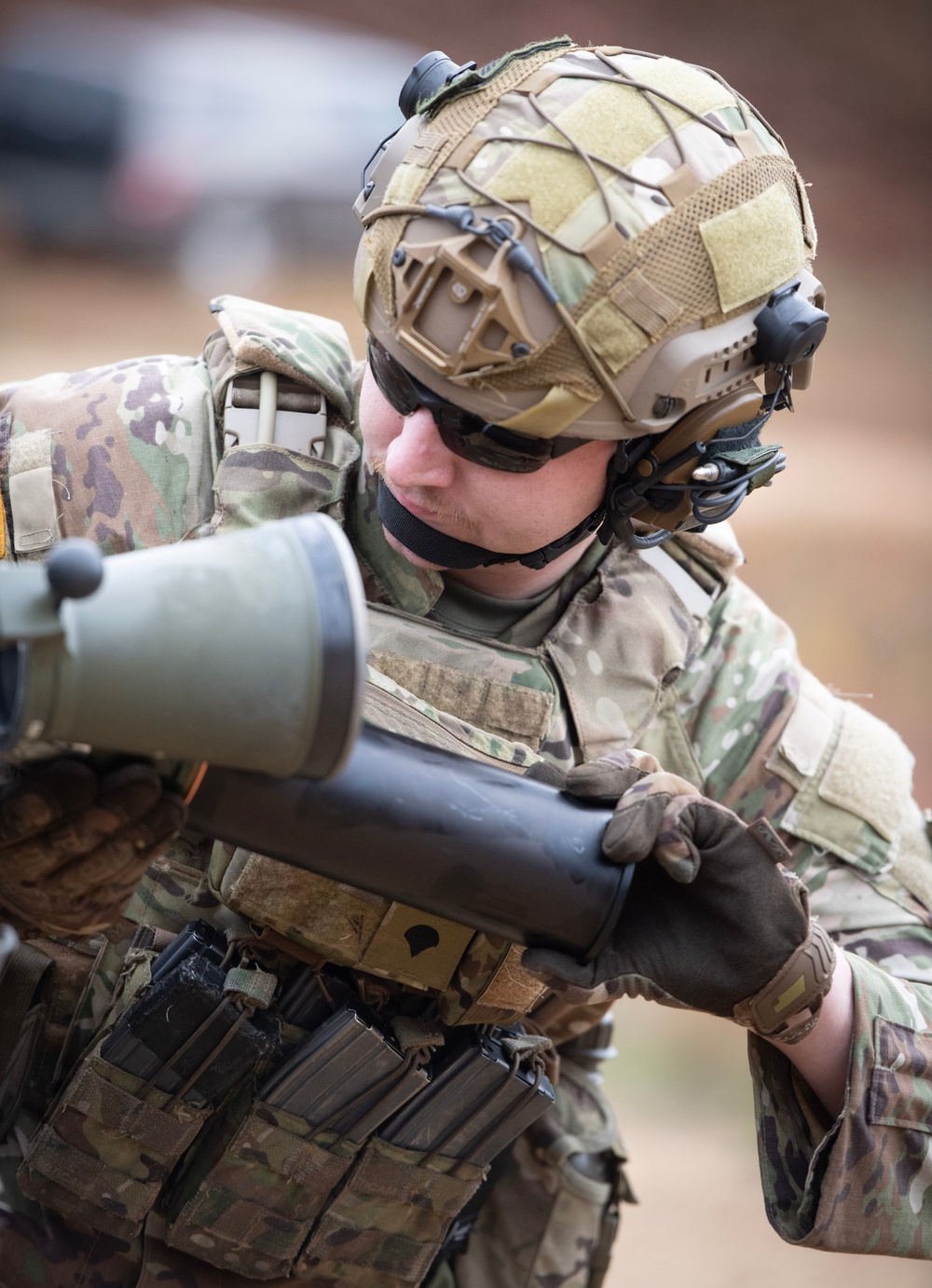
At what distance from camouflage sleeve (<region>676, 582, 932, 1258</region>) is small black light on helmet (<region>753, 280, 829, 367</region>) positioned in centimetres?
82

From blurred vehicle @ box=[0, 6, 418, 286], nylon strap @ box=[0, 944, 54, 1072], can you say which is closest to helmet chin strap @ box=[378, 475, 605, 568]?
→ nylon strap @ box=[0, 944, 54, 1072]

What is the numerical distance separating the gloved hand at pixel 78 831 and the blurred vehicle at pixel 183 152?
11.2 m

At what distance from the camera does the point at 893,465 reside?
10.9 m

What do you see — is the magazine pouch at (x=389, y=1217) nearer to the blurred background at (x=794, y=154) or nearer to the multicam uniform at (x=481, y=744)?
the multicam uniform at (x=481, y=744)

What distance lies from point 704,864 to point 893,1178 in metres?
0.95

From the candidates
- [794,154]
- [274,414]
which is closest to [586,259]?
[274,414]

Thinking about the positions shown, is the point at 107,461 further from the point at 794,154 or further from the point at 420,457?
the point at 794,154

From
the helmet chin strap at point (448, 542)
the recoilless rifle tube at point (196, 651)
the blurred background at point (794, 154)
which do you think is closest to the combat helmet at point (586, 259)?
the helmet chin strap at point (448, 542)

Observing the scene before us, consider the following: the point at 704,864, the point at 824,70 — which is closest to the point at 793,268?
the point at 704,864

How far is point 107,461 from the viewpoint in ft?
8.98

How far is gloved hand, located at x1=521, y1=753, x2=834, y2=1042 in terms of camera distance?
2.22 meters

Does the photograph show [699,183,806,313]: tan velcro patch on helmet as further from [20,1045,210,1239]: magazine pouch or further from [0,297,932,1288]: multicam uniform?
[20,1045,210,1239]: magazine pouch

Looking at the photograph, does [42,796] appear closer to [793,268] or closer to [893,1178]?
[793,268]

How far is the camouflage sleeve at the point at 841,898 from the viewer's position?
2715 millimetres
